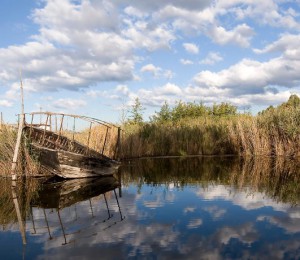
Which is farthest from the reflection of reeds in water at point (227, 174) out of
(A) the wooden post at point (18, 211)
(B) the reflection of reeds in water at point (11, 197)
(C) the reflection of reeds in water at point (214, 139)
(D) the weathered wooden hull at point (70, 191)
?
(A) the wooden post at point (18, 211)

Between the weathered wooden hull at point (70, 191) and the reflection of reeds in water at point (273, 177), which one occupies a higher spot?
the reflection of reeds in water at point (273, 177)

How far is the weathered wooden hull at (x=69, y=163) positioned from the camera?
1320 cm

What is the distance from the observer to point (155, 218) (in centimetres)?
793

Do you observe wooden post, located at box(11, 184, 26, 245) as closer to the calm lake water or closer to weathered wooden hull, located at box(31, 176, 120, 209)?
the calm lake water

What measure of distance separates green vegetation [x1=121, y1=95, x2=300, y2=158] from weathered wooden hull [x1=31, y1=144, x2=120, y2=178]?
6.22 m

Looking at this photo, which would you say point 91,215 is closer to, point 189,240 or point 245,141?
point 189,240

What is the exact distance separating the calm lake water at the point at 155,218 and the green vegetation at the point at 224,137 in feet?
21.6

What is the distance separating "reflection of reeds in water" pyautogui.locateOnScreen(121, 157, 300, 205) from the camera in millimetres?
11473

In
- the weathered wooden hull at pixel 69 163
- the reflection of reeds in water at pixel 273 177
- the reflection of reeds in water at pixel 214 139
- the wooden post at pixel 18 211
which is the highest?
the reflection of reeds in water at pixel 214 139

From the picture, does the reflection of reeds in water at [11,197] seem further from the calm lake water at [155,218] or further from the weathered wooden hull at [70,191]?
the weathered wooden hull at [70,191]

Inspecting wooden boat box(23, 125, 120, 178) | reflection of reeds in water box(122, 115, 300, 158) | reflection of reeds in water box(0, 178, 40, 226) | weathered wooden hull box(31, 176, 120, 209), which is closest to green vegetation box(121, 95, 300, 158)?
reflection of reeds in water box(122, 115, 300, 158)

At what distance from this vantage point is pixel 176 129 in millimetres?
23250

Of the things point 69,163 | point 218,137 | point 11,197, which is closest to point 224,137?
point 218,137

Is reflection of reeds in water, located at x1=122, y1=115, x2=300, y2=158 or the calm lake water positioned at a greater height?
reflection of reeds in water, located at x1=122, y1=115, x2=300, y2=158
